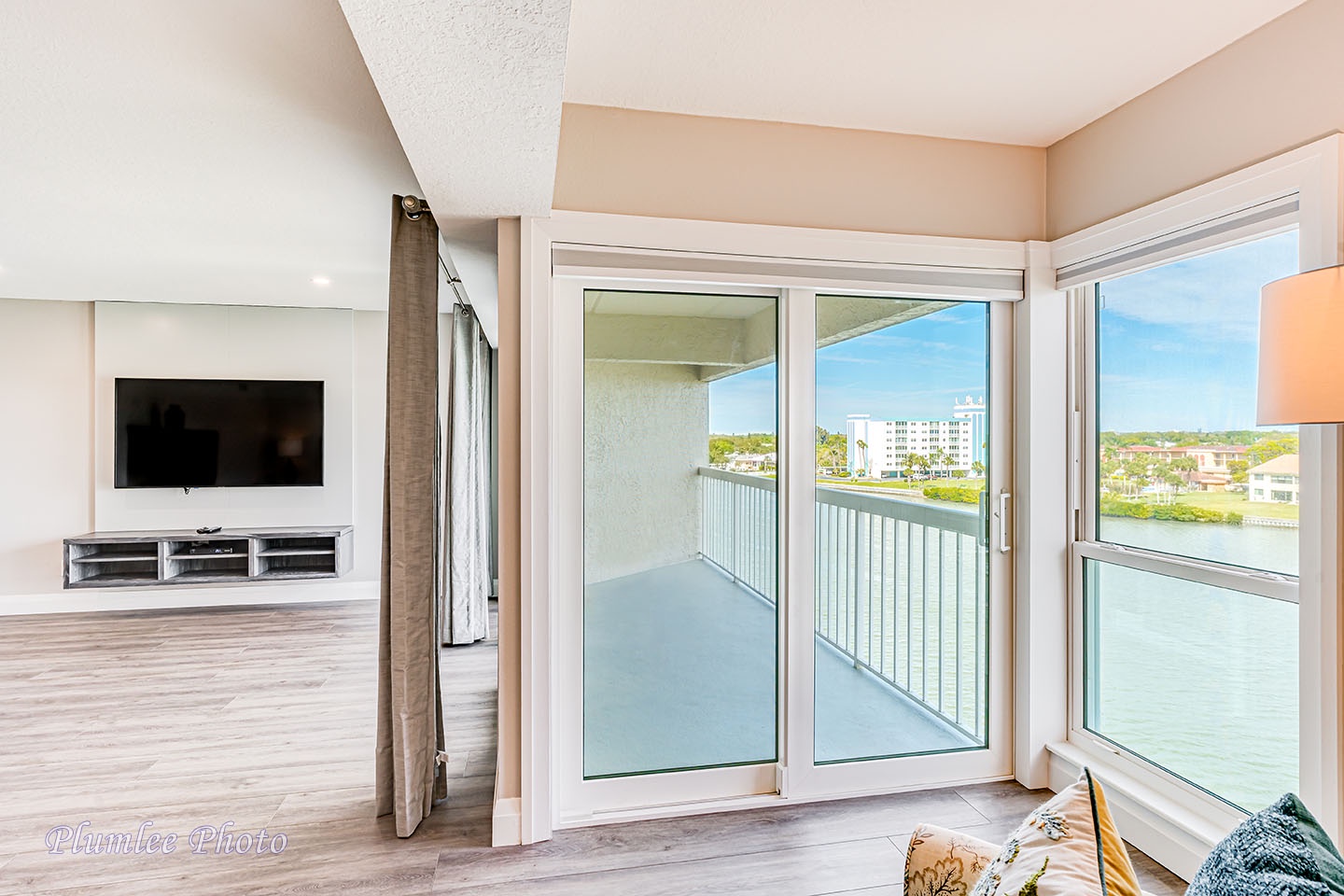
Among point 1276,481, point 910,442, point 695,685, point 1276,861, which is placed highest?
point 910,442

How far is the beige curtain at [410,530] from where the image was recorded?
7.92 feet

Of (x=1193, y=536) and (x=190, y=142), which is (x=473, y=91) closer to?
(x=190, y=142)

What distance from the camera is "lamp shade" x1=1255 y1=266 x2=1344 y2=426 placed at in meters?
1.35

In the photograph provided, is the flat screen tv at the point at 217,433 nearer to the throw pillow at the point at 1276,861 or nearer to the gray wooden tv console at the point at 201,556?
the gray wooden tv console at the point at 201,556

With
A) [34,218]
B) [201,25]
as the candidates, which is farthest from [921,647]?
[34,218]

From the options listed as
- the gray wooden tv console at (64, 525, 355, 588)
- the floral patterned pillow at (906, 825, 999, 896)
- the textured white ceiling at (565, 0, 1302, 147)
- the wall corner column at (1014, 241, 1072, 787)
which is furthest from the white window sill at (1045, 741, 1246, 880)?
the gray wooden tv console at (64, 525, 355, 588)

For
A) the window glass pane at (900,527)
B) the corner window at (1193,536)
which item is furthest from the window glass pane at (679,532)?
the corner window at (1193,536)

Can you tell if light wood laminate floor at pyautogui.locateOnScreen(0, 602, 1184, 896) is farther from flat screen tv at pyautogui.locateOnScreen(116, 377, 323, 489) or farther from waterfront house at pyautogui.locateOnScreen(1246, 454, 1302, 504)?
flat screen tv at pyautogui.locateOnScreen(116, 377, 323, 489)

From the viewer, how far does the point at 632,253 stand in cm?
234

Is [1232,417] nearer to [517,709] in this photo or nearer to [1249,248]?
[1249,248]

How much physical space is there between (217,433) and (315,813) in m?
3.87

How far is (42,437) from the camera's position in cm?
539

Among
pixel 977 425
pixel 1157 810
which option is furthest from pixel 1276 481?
pixel 1157 810

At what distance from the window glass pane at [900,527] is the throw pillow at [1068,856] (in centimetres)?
167
